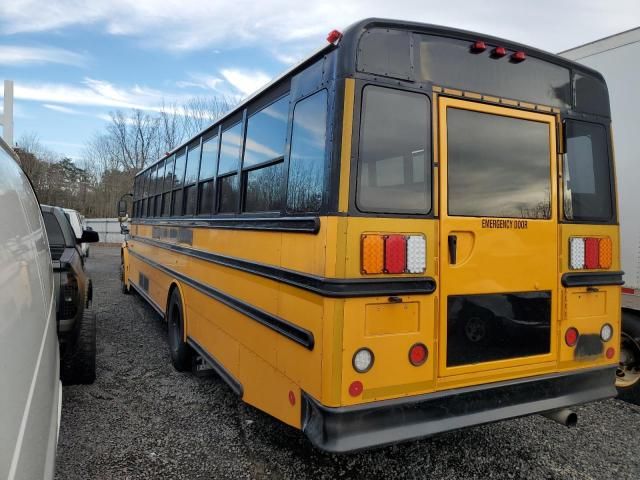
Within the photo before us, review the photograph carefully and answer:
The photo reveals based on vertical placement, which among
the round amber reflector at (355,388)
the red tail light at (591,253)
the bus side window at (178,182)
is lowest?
the round amber reflector at (355,388)

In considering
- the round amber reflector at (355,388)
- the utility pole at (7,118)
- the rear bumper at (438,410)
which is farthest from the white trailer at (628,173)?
the utility pole at (7,118)

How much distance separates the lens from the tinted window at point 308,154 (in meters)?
2.59

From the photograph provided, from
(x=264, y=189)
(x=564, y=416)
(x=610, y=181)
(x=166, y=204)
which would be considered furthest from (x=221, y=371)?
(x=166, y=204)

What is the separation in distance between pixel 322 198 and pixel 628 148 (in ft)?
11.4

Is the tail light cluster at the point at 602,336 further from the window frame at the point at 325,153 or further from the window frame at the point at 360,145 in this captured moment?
the window frame at the point at 325,153

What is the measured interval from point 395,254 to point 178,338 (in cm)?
360

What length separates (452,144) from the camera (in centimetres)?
278

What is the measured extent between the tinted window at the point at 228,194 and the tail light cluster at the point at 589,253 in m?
2.48

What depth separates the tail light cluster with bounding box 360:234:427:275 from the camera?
2455 millimetres

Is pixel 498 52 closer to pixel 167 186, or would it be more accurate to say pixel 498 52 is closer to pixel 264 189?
pixel 264 189

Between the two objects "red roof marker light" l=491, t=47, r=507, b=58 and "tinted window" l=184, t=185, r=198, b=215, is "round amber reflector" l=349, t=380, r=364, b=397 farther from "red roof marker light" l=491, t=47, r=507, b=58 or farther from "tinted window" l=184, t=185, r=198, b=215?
"tinted window" l=184, t=185, r=198, b=215

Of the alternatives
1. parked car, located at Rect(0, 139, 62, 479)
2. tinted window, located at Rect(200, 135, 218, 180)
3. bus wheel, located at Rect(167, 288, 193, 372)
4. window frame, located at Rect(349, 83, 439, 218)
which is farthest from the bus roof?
bus wheel, located at Rect(167, 288, 193, 372)

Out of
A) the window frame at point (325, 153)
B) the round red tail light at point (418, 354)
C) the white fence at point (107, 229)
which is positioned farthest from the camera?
the white fence at point (107, 229)

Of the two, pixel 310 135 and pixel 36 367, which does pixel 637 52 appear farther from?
pixel 36 367
